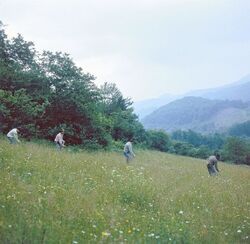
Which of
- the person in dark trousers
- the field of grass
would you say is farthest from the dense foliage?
the field of grass

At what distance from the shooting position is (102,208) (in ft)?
31.5

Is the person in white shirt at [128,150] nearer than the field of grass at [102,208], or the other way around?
the field of grass at [102,208]

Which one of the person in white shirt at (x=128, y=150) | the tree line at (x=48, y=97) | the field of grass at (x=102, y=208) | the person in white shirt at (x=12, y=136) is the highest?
the tree line at (x=48, y=97)

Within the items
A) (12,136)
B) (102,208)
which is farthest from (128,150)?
(102,208)

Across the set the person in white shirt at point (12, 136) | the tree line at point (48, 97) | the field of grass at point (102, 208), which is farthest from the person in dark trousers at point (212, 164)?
the tree line at point (48, 97)

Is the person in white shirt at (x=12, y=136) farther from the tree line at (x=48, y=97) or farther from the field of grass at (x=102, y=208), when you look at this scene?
the tree line at (x=48, y=97)

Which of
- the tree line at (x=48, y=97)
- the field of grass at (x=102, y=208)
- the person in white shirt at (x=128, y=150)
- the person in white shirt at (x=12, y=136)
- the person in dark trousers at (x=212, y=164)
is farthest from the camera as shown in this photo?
the tree line at (x=48, y=97)

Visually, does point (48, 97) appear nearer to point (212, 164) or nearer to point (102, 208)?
point (212, 164)

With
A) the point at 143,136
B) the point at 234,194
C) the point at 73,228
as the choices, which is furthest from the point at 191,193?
the point at 143,136

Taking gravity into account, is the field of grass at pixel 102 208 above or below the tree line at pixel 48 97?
below

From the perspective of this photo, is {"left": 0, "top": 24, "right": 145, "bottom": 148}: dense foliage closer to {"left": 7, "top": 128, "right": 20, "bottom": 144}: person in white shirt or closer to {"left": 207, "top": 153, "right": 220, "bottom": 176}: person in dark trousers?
{"left": 7, "top": 128, "right": 20, "bottom": 144}: person in white shirt

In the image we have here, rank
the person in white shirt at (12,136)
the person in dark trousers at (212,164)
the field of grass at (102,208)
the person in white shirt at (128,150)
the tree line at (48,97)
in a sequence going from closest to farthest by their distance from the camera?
1. the field of grass at (102,208)
2. the person in white shirt at (12,136)
3. the person in dark trousers at (212,164)
4. the person in white shirt at (128,150)
5. the tree line at (48,97)

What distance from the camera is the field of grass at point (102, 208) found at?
7.49m

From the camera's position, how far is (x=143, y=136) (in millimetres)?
66625
